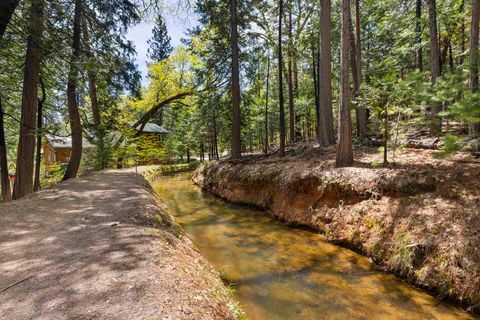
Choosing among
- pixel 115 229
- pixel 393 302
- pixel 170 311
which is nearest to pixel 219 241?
pixel 115 229

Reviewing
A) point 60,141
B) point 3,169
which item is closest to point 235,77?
point 60,141

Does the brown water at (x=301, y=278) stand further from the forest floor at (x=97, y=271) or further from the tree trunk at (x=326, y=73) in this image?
the tree trunk at (x=326, y=73)

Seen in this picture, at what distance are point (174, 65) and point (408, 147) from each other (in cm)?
1973

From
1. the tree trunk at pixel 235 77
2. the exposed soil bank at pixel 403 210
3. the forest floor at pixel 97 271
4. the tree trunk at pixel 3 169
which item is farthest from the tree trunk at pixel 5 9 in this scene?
the tree trunk at pixel 235 77

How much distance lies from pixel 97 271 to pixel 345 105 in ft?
23.1

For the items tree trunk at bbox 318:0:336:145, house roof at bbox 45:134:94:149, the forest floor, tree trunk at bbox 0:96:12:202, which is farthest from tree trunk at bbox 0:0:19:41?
tree trunk at bbox 318:0:336:145

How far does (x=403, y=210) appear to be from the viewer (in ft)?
17.4

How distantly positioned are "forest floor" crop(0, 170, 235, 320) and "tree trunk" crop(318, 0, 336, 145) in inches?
328

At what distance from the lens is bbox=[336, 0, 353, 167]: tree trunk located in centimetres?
741

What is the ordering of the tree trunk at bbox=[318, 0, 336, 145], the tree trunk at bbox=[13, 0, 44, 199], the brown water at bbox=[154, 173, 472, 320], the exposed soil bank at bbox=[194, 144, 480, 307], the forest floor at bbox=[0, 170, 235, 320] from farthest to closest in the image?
the tree trunk at bbox=[318, 0, 336, 145] → the tree trunk at bbox=[13, 0, 44, 199] → the exposed soil bank at bbox=[194, 144, 480, 307] → the brown water at bbox=[154, 173, 472, 320] → the forest floor at bbox=[0, 170, 235, 320]

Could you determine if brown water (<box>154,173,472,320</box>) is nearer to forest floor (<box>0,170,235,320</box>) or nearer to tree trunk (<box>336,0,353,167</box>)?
forest floor (<box>0,170,235,320</box>)

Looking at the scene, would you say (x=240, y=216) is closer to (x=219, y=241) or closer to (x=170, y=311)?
(x=219, y=241)

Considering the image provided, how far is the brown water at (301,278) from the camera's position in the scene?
3863 mm

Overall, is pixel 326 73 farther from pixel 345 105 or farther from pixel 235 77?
pixel 235 77
